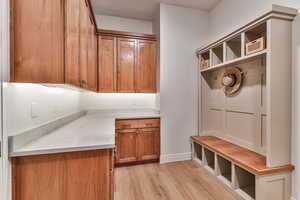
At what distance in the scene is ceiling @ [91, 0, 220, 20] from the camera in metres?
2.86

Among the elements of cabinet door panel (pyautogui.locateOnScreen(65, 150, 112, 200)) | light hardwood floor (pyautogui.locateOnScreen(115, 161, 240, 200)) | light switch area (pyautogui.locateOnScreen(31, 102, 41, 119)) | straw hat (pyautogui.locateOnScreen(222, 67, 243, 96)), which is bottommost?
light hardwood floor (pyautogui.locateOnScreen(115, 161, 240, 200))

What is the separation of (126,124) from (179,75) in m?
1.34

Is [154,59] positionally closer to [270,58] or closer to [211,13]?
[211,13]

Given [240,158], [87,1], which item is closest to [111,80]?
[87,1]

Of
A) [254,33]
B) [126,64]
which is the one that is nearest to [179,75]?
[126,64]

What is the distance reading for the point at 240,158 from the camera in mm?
1879

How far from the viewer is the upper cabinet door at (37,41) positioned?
0.98 meters

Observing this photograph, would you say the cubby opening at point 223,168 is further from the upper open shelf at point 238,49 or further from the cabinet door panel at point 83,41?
the cabinet door panel at point 83,41

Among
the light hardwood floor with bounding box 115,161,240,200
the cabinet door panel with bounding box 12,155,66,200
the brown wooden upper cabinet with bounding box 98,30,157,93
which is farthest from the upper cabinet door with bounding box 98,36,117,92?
the cabinet door panel with bounding box 12,155,66,200

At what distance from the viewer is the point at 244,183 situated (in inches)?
80.6

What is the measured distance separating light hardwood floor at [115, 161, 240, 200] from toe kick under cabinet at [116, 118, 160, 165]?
0.15m

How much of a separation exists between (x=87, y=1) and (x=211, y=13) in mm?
2348

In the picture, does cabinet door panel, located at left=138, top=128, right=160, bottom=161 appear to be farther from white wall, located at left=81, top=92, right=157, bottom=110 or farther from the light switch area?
the light switch area

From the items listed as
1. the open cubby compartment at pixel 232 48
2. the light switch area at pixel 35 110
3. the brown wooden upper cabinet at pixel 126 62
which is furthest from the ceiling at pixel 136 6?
the light switch area at pixel 35 110
